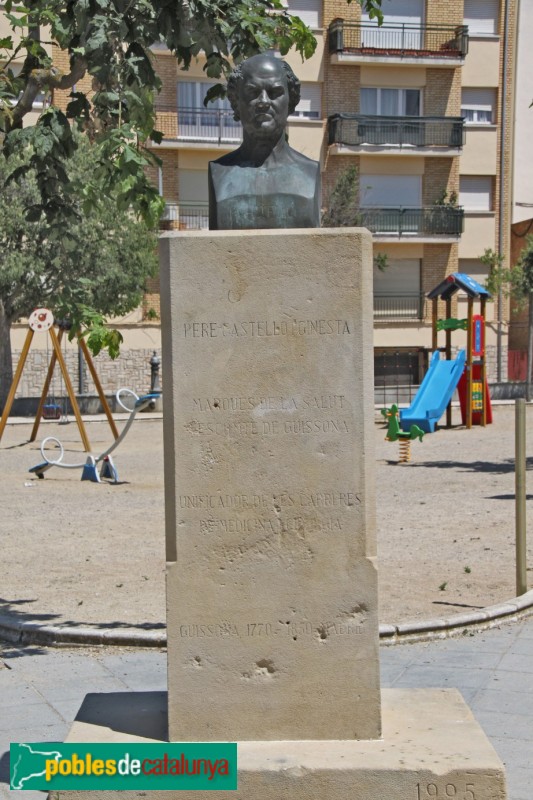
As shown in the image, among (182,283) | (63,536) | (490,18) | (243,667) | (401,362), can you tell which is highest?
(490,18)

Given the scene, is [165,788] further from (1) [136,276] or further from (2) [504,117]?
(2) [504,117]

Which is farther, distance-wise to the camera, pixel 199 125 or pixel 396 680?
pixel 199 125

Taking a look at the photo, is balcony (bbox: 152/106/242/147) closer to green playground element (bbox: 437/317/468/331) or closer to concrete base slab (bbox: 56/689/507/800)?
green playground element (bbox: 437/317/468/331)

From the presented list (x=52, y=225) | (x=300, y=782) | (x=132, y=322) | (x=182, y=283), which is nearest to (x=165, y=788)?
(x=300, y=782)

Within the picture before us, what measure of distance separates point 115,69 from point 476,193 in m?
37.5

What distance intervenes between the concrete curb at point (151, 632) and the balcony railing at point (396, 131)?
111 feet

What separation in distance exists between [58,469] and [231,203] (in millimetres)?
13101

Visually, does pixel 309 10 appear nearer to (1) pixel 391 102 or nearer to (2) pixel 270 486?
(1) pixel 391 102

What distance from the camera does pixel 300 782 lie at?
4.40 meters

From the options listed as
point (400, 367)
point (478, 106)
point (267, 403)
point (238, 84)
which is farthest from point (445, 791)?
point (478, 106)

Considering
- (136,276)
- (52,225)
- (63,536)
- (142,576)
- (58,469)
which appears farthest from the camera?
(136,276)

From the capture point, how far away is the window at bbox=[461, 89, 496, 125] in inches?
1647

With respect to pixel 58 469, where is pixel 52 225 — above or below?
above

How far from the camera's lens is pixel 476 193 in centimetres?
4241
